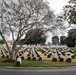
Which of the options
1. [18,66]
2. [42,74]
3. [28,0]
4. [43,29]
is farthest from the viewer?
[43,29]

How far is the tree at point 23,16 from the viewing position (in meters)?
22.1

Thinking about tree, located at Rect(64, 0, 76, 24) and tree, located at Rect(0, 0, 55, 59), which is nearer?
tree, located at Rect(64, 0, 76, 24)

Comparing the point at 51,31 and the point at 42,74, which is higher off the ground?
the point at 51,31

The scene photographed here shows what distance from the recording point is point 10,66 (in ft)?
63.4

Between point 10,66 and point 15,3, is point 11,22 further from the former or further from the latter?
point 10,66

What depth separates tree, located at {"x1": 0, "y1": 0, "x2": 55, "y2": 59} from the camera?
2212cm

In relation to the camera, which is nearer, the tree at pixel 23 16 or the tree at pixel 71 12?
the tree at pixel 71 12

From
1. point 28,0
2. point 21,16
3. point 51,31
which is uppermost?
point 28,0

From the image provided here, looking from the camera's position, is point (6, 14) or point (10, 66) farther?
point (6, 14)

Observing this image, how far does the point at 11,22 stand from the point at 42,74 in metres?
9.56

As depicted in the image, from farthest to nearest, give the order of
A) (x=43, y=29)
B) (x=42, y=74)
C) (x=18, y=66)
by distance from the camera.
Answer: (x=43, y=29) → (x=18, y=66) → (x=42, y=74)

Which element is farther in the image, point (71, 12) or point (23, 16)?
point (23, 16)

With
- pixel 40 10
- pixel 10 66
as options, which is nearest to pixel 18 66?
pixel 10 66

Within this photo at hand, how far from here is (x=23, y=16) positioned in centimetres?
2242
